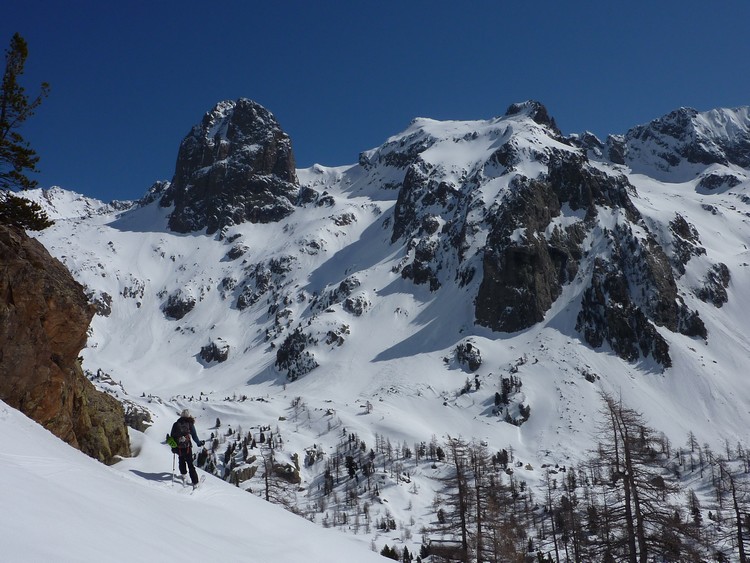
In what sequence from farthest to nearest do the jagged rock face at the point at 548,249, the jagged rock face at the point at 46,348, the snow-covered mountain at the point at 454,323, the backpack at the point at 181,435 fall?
the jagged rock face at the point at 548,249 → the snow-covered mountain at the point at 454,323 → the jagged rock face at the point at 46,348 → the backpack at the point at 181,435

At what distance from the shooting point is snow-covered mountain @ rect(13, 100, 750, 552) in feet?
319

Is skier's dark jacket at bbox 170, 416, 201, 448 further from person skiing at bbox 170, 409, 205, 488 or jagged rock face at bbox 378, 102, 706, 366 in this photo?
jagged rock face at bbox 378, 102, 706, 366

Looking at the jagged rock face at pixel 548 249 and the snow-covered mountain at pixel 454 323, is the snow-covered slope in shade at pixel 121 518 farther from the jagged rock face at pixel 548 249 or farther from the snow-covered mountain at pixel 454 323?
the jagged rock face at pixel 548 249

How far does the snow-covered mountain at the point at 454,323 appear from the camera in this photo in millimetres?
97188

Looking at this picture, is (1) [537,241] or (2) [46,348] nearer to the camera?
(2) [46,348]

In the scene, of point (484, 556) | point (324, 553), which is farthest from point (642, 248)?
point (324, 553)

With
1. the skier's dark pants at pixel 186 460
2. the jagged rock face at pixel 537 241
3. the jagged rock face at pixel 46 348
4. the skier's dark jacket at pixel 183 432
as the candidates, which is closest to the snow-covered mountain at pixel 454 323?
the jagged rock face at pixel 537 241

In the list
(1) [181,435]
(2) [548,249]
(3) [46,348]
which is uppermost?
(2) [548,249]

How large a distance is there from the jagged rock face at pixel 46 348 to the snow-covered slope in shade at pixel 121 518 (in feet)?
10.5

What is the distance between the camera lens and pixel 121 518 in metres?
7.45

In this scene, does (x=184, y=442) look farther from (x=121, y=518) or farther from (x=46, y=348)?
(x=121, y=518)

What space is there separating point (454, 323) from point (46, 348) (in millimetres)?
123516

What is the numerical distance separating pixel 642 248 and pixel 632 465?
13603 cm

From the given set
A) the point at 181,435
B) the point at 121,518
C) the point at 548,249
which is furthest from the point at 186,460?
the point at 548,249
